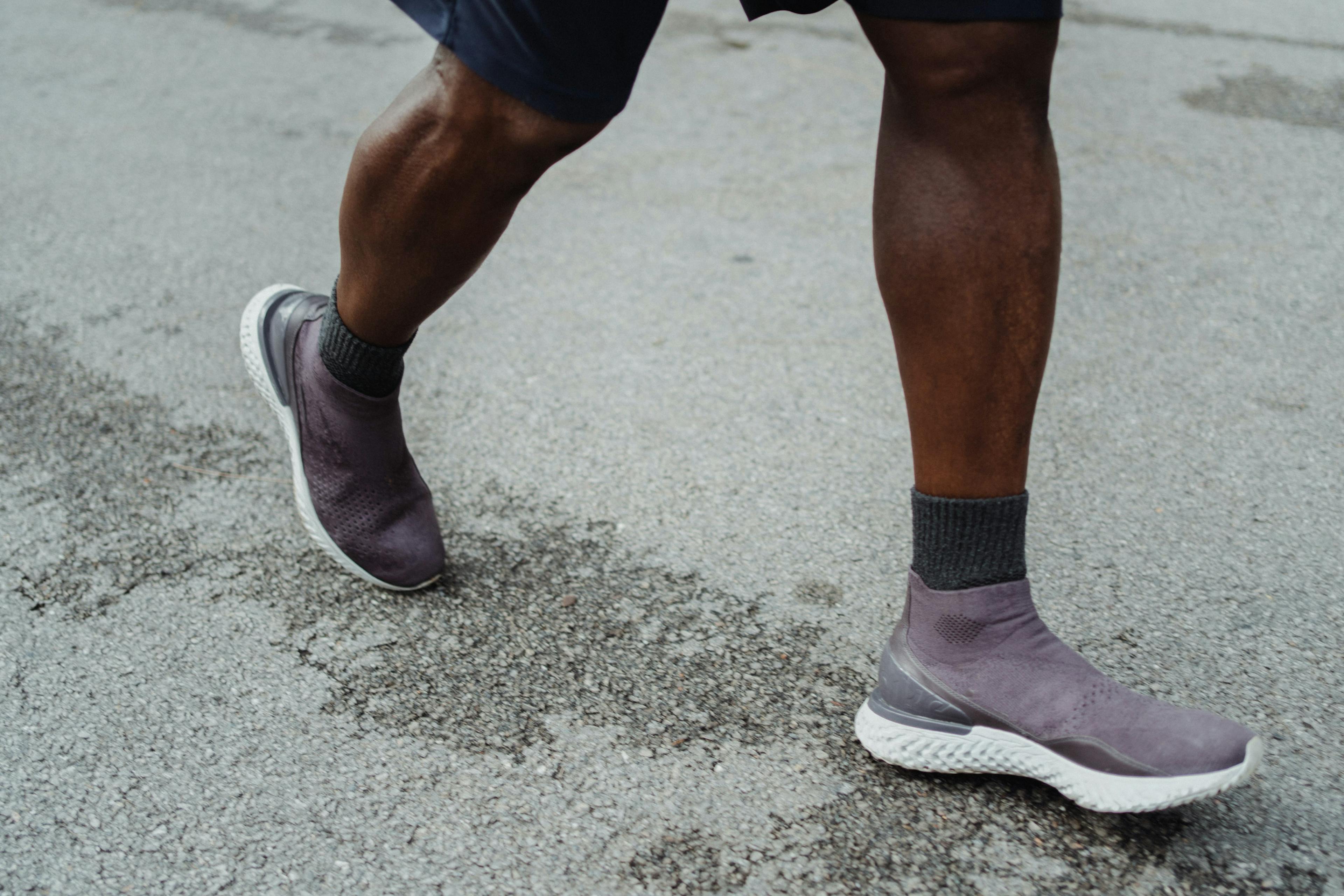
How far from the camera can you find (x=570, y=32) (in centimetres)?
124

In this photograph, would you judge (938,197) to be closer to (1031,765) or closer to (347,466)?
(1031,765)

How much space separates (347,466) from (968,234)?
3.12 ft

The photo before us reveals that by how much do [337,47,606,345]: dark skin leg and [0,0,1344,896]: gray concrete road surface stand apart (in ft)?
1.68

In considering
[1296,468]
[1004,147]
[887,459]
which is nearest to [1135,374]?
[1296,468]

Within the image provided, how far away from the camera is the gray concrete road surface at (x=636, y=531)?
1.31 m

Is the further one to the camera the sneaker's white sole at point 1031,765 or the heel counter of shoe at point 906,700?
the heel counter of shoe at point 906,700

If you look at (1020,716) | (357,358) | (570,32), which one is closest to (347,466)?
(357,358)

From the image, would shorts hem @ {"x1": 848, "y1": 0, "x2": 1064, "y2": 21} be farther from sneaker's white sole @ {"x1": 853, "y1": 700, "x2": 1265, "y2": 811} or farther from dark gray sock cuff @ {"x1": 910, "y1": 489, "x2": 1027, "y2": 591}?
sneaker's white sole @ {"x1": 853, "y1": 700, "x2": 1265, "y2": 811}

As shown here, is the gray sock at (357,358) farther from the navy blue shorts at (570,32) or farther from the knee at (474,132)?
the navy blue shorts at (570,32)

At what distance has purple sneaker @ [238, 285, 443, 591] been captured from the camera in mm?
1686

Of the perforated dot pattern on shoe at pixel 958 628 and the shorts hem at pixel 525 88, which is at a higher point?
the shorts hem at pixel 525 88
